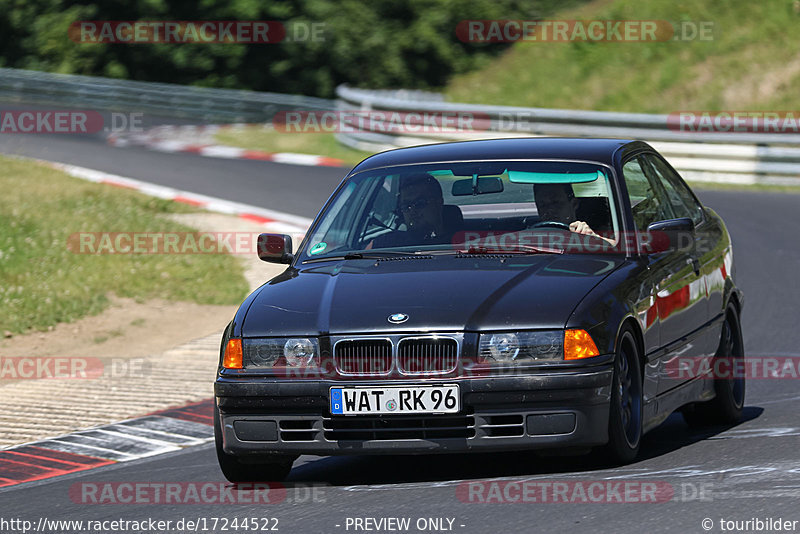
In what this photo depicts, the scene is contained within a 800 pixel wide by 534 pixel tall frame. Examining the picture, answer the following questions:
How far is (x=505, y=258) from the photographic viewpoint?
662cm

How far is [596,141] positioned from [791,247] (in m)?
8.13

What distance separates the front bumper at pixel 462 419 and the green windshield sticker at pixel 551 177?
146 centimetres

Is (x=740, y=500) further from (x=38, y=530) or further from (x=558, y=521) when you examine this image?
(x=38, y=530)

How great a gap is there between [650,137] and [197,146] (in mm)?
9535

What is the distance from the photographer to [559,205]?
7.00 meters

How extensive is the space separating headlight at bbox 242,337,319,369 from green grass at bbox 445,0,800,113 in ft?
75.6

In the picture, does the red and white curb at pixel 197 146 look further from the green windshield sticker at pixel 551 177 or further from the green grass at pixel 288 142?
the green windshield sticker at pixel 551 177

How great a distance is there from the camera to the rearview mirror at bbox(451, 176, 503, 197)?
7.15 metres

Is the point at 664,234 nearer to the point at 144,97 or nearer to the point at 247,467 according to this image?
the point at 247,467

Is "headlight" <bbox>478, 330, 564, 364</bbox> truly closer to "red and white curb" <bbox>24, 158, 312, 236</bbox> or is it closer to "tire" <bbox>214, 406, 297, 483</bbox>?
"tire" <bbox>214, 406, 297, 483</bbox>
